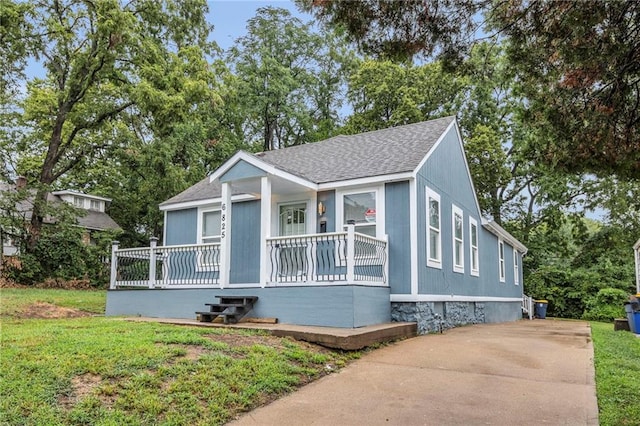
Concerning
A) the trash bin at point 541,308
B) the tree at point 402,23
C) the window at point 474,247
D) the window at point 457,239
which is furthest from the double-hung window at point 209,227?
the trash bin at point 541,308

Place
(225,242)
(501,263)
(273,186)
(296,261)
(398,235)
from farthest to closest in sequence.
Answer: (501,263) < (273,186) < (225,242) < (398,235) < (296,261)

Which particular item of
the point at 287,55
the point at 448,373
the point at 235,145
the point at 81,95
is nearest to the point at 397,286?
the point at 448,373

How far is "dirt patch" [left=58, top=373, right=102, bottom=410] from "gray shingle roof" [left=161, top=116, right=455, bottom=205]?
5.81m

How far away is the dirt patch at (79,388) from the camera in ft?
12.9

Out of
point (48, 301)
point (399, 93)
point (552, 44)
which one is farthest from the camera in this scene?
point (399, 93)

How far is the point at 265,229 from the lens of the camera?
→ 938cm

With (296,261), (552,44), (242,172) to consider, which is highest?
(552,44)

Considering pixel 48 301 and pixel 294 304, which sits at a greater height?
pixel 294 304

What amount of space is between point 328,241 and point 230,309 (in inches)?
87.4

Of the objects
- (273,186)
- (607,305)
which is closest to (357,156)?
(273,186)

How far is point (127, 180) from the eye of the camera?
25.0 m

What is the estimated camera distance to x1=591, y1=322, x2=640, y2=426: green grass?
4328mm

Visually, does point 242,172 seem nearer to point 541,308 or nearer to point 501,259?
point 501,259

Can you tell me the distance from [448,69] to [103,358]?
4.93m
